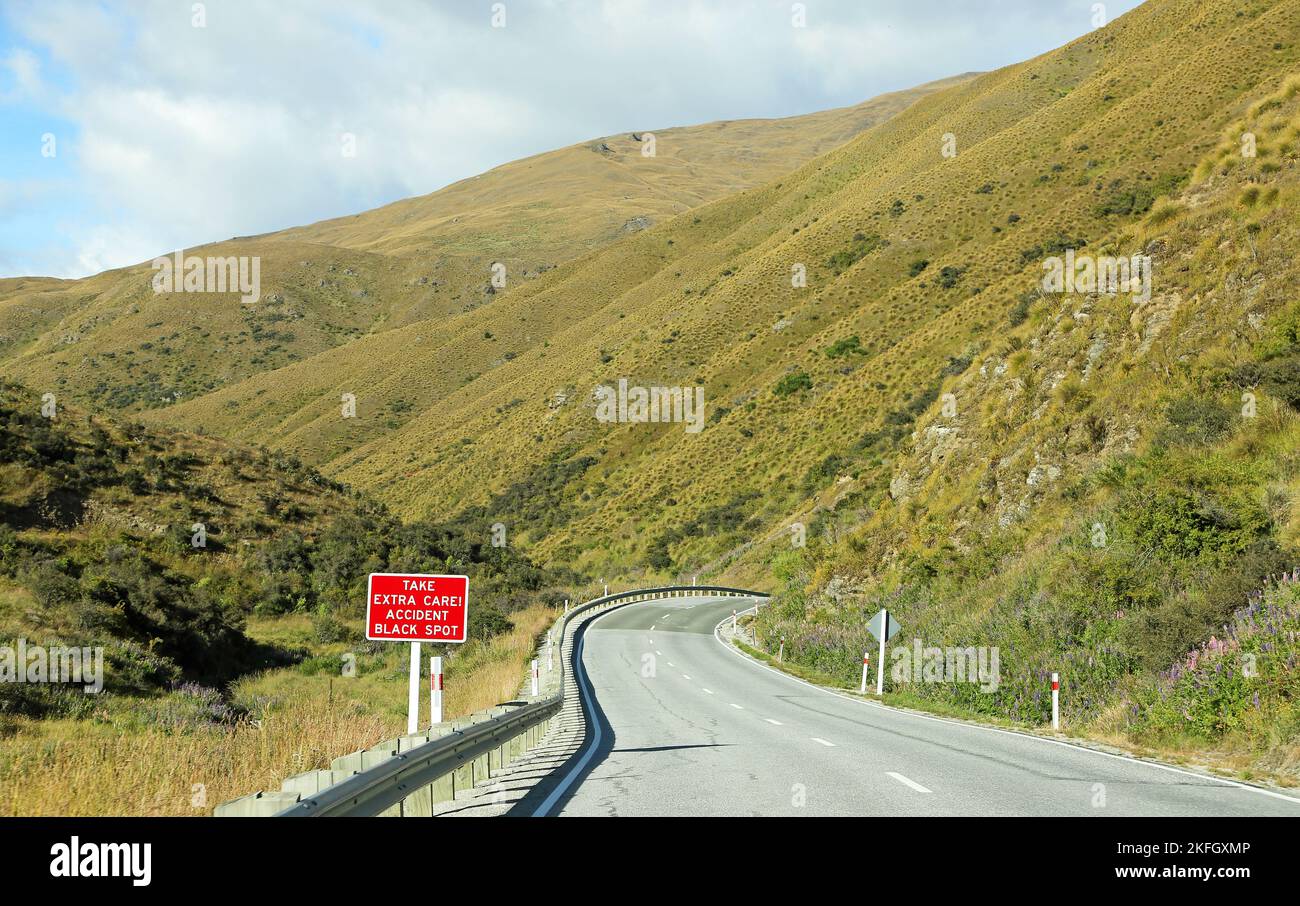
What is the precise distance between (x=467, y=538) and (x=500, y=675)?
72.3 feet

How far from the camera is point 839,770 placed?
10180 mm

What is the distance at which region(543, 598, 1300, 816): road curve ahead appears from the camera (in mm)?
7848

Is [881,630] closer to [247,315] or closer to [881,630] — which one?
[881,630]

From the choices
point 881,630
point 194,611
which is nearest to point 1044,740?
point 881,630

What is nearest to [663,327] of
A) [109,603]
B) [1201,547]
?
[109,603]

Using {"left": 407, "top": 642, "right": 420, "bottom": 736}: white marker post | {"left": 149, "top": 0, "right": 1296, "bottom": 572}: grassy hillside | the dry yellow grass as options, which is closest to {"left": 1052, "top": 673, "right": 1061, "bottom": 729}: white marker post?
{"left": 407, "top": 642, "right": 420, "bottom": 736}: white marker post

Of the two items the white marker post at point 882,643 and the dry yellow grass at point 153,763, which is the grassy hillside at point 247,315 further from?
the dry yellow grass at point 153,763

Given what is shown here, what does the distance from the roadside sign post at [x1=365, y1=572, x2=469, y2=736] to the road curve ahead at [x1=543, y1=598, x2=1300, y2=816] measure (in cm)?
226

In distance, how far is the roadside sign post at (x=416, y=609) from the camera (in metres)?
11.7

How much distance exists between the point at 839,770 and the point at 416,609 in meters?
5.34

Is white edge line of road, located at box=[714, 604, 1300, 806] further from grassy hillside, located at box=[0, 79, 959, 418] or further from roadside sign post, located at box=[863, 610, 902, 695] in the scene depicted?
grassy hillside, located at box=[0, 79, 959, 418]

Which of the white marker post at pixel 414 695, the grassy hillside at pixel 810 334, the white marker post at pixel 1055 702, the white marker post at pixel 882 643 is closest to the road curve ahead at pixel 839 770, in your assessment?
the white marker post at pixel 1055 702

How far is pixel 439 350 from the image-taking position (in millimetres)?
111500
